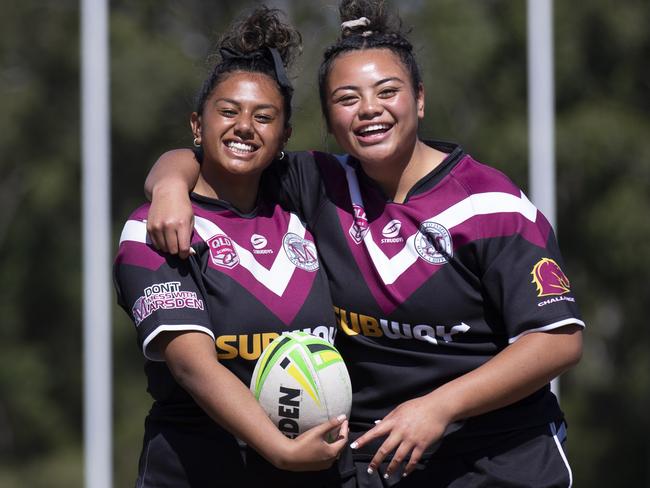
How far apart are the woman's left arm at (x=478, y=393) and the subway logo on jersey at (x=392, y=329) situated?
0.75 feet

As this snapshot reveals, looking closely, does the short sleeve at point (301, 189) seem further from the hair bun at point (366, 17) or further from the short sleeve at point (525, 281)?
the short sleeve at point (525, 281)

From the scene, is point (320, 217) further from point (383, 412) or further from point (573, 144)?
point (573, 144)

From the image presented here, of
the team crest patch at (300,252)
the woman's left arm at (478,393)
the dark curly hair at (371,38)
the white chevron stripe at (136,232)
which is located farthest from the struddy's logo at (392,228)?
the white chevron stripe at (136,232)

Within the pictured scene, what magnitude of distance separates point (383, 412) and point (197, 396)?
0.73 metres

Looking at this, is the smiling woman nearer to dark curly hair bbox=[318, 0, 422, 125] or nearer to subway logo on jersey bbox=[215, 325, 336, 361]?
dark curly hair bbox=[318, 0, 422, 125]

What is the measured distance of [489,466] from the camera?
4.25 meters

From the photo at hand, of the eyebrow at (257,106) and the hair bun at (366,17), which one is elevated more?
the hair bun at (366,17)

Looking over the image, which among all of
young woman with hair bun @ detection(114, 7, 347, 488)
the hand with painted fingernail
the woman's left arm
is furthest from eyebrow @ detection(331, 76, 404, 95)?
the hand with painted fingernail

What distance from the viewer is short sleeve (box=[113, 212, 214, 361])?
403 centimetres

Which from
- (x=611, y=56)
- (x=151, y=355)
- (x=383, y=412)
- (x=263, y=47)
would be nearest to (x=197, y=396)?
(x=151, y=355)

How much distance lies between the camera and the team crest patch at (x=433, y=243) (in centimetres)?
422

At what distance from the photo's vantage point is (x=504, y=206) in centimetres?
418

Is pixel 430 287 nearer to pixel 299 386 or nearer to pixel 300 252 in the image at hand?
pixel 300 252

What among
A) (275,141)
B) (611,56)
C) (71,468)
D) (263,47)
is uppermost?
(611,56)
